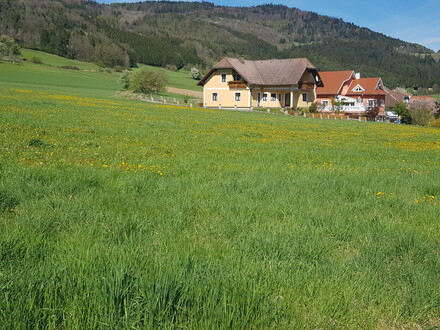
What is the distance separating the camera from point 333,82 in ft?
253

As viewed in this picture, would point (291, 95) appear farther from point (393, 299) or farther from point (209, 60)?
point (209, 60)

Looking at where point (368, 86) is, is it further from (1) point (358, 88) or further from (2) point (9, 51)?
(2) point (9, 51)

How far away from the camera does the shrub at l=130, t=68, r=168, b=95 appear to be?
58.9m

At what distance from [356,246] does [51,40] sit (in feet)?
518

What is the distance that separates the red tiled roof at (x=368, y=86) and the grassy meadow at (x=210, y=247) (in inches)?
2951

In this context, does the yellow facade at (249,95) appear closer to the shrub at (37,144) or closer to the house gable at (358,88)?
the house gable at (358,88)

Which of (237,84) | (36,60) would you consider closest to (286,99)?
(237,84)

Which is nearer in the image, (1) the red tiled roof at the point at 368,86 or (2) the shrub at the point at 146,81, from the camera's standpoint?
(2) the shrub at the point at 146,81

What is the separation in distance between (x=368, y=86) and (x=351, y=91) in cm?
345

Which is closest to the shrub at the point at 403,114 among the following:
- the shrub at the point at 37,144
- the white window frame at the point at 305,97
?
the white window frame at the point at 305,97

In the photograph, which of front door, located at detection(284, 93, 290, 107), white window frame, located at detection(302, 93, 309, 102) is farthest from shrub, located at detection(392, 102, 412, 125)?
front door, located at detection(284, 93, 290, 107)

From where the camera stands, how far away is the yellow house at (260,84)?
61938mm

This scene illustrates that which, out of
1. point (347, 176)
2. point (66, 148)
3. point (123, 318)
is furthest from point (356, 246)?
point (66, 148)

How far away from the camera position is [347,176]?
318 inches
